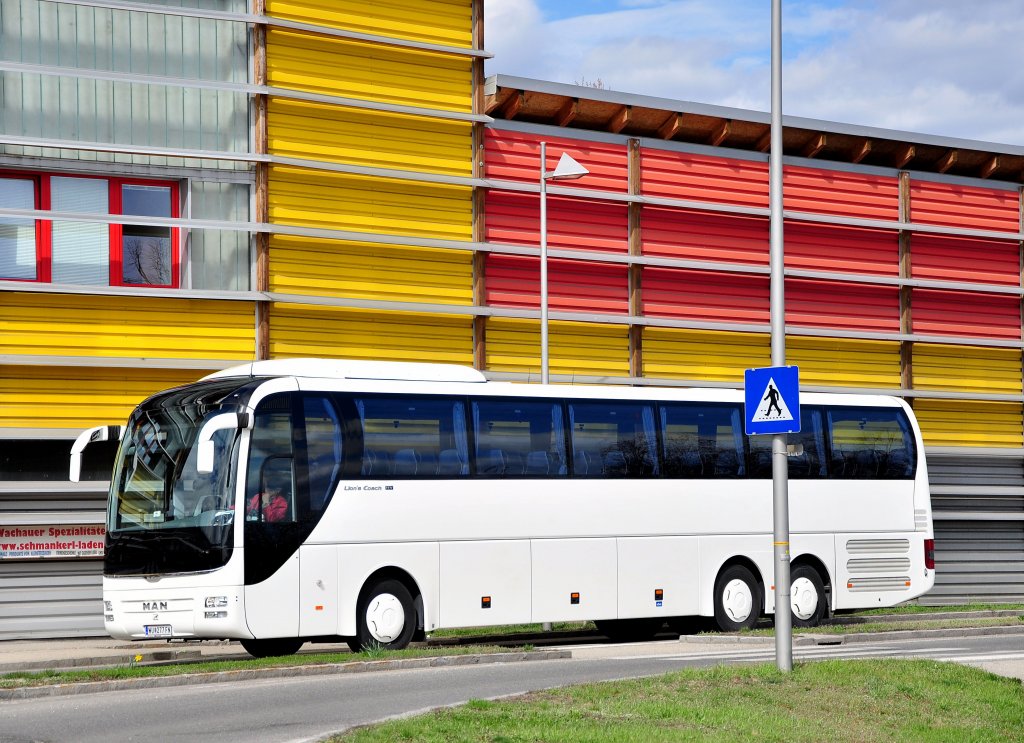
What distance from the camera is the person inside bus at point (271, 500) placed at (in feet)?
60.6

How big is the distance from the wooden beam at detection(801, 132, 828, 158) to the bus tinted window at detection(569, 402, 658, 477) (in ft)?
37.0

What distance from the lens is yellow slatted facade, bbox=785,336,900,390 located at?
31.8 meters

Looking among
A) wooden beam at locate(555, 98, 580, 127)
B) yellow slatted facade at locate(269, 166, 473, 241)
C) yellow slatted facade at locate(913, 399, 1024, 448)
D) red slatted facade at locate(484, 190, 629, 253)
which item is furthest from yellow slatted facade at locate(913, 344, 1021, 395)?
yellow slatted facade at locate(269, 166, 473, 241)

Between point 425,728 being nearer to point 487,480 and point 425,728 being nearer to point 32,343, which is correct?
point 487,480

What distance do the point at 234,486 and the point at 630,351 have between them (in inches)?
501

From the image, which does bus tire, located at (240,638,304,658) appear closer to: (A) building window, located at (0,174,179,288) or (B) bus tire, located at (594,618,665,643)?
(B) bus tire, located at (594,618,665,643)

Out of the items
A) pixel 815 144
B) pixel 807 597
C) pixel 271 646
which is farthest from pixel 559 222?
pixel 271 646

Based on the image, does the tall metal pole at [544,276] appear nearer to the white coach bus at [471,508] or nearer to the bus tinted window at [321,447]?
the white coach bus at [471,508]

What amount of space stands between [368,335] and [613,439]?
21.0 ft

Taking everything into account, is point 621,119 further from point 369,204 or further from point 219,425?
point 219,425

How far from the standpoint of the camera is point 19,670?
17.5 metres

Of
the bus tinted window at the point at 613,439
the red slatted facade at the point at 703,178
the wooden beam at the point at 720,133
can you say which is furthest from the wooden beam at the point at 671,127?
the bus tinted window at the point at 613,439

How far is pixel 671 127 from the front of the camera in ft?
100

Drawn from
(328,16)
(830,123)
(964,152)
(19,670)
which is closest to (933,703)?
(19,670)
